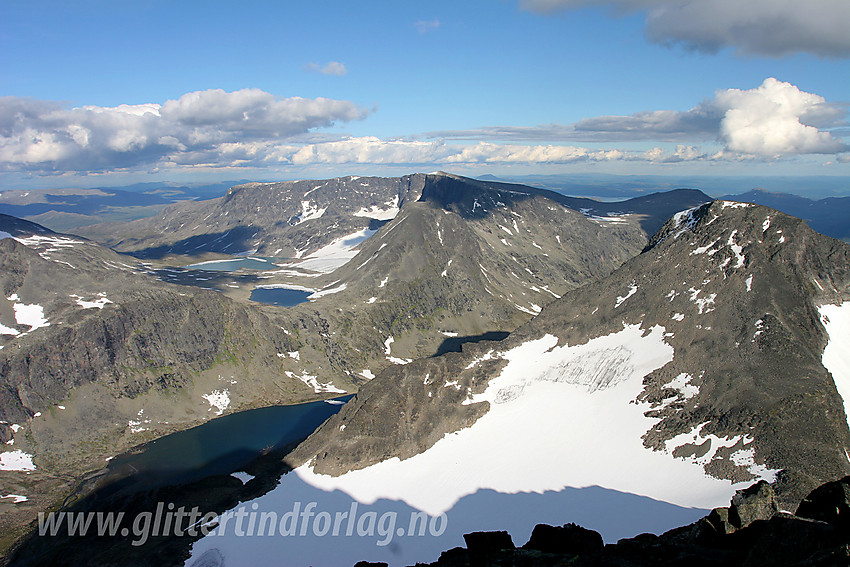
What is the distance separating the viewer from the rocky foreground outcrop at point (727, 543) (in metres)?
24.6

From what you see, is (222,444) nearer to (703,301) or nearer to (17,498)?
(17,498)

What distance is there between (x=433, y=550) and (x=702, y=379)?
57656 mm

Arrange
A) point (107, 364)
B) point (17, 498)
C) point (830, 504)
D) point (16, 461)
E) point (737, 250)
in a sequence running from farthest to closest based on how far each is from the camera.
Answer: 1. point (107, 364)
2. point (16, 461)
3. point (737, 250)
4. point (17, 498)
5. point (830, 504)

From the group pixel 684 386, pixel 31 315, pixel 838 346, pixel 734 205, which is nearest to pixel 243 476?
pixel 684 386

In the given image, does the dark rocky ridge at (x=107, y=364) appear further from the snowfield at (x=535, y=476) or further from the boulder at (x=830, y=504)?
the boulder at (x=830, y=504)

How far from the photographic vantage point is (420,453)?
319 feet

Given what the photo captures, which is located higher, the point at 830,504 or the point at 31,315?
the point at 830,504

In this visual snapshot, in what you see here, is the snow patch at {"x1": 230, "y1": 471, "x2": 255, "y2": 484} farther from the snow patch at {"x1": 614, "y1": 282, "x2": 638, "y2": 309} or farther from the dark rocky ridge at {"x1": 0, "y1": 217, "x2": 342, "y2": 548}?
the snow patch at {"x1": 614, "y1": 282, "x2": 638, "y2": 309}

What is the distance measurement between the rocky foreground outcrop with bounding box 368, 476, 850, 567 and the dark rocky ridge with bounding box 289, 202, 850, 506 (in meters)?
33.2

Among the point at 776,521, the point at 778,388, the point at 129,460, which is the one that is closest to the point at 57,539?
the point at 129,460

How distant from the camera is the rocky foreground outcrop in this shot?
80.7 feet

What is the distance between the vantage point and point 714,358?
295 ft

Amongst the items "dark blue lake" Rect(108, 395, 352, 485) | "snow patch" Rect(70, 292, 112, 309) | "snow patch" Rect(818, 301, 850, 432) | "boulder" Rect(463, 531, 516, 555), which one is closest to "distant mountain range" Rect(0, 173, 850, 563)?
"snow patch" Rect(818, 301, 850, 432)

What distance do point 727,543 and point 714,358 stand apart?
67986mm
